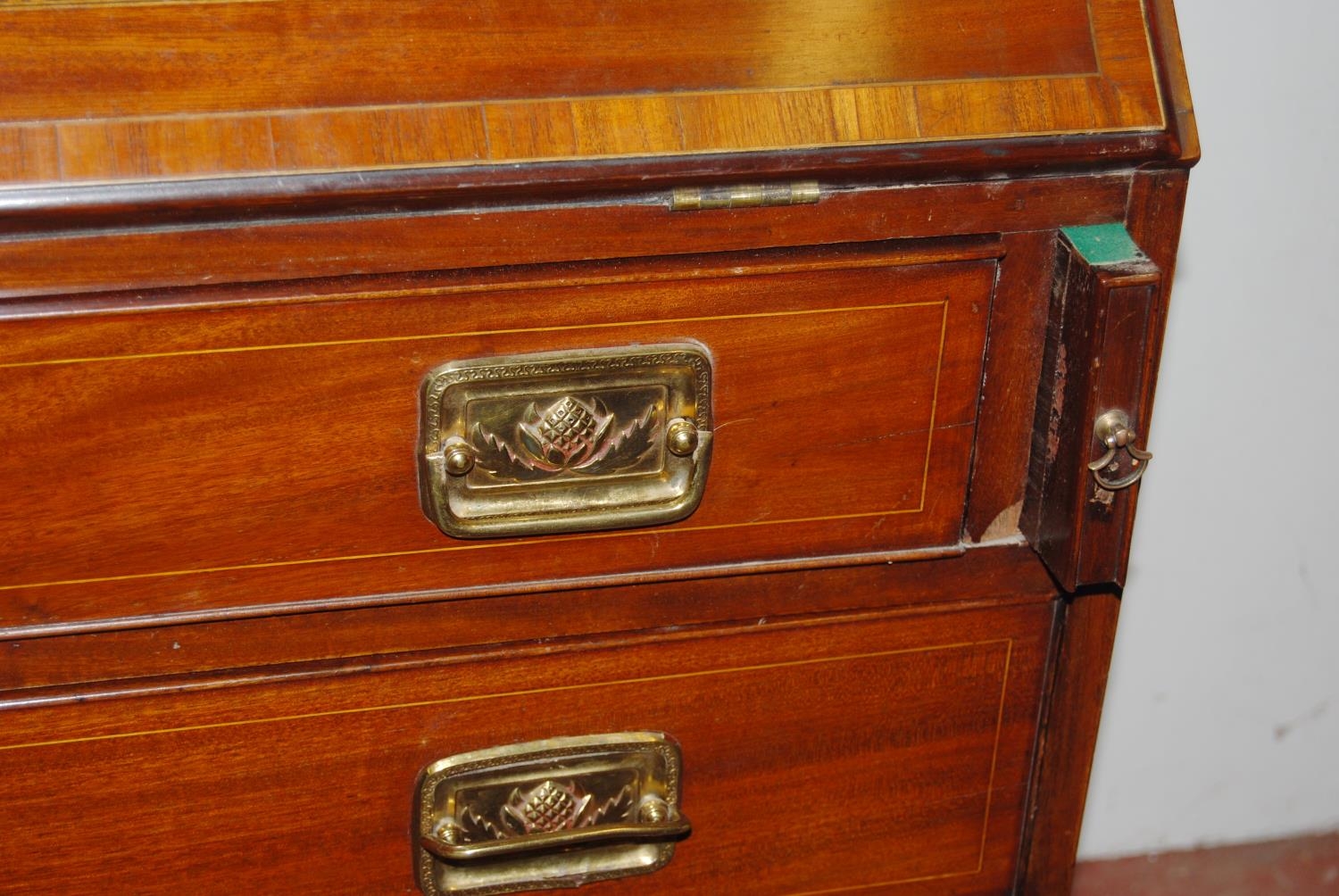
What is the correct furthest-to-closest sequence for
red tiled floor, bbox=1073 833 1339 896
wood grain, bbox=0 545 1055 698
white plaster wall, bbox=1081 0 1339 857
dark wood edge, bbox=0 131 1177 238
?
red tiled floor, bbox=1073 833 1339 896
white plaster wall, bbox=1081 0 1339 857
wood grain, bbox=0 545 1055 698
dark wood edge, bbox=0 131 1177 238

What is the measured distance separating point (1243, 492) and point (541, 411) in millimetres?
812

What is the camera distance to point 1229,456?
4.14ft

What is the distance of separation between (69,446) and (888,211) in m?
0.39

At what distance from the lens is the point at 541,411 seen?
0.69m

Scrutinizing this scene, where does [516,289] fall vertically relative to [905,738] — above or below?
above

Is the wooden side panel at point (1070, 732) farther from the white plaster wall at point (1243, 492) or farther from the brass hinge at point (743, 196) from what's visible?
the white plaster wall at point (1243, 492)

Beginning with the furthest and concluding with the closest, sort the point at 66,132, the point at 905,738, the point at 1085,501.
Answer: the point at 905,738
the point at 1085,501
the point at 66,132

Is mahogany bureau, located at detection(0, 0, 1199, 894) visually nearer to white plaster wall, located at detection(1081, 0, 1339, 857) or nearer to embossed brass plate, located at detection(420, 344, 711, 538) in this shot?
embossed brass plate, located at detection(420, 344, 711, 538)

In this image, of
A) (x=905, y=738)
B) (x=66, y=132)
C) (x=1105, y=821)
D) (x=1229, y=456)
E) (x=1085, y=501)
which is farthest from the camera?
(x=1105, y=821)

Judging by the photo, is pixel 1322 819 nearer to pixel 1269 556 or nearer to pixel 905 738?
pixel 1269 556

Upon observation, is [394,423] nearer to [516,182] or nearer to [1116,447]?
[516,182]

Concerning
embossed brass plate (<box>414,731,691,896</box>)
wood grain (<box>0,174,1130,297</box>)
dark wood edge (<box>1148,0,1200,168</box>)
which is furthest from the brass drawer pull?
dark wood edge (<box>1148,0,1200,168</box>)

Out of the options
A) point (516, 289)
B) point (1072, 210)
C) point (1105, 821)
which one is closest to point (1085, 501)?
point (1072, 210)

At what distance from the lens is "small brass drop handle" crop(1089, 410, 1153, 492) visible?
0.71 m
